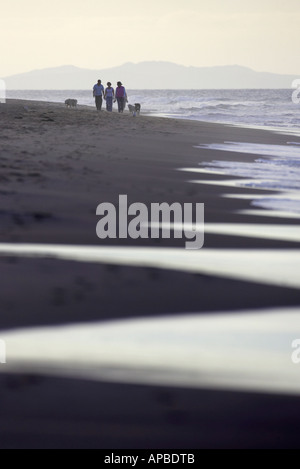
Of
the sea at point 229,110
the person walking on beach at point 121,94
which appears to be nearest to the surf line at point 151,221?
the sea at point 229,110

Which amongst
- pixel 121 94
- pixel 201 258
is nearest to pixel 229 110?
pixel 121 94

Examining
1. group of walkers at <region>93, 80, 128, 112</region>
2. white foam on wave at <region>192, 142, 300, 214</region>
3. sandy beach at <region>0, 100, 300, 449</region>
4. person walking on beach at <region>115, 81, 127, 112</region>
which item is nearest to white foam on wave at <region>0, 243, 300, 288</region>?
sandy beach at <region>0, 100, 300, 449</region>

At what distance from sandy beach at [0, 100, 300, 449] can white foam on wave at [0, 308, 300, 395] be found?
41 mm

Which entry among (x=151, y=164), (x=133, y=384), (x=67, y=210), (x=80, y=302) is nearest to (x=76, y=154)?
(x=151, y=164)

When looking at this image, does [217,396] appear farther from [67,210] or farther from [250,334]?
[67,210]

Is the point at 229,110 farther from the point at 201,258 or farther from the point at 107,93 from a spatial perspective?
the point at 201,258

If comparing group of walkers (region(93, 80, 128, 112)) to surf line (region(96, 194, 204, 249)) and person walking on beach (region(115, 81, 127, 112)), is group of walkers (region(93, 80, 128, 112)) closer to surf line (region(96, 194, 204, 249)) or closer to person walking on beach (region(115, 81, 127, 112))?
person walking on beach (region(115, 81, 127, 112))

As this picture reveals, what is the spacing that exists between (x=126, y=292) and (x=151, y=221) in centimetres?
222

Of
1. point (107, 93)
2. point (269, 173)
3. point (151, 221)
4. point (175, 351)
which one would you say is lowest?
point (175, 351)

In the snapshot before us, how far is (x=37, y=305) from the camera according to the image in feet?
12.2

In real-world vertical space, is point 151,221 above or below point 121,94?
below

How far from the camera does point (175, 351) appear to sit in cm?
317

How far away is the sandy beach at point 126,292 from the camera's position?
2426 millimetres

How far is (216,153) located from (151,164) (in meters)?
3.06
